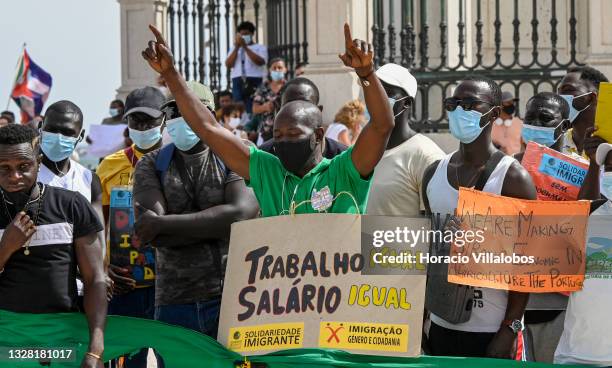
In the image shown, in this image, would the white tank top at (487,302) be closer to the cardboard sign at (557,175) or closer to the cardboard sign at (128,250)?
the cardboard sign at (557,175)

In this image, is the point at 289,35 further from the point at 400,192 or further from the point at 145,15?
the point at 400,192

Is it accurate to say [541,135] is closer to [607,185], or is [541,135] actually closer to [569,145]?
[569,145]

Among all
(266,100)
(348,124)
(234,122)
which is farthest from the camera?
(234,122)

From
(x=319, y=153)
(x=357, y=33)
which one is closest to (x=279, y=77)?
(x=357, y=33)

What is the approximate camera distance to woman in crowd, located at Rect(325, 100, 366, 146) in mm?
11766

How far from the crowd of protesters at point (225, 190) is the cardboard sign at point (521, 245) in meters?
0.11

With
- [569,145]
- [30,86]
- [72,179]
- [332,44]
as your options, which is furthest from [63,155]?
[30,86]

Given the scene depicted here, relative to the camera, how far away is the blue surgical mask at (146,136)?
8.25 m

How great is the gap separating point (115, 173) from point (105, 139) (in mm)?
8026

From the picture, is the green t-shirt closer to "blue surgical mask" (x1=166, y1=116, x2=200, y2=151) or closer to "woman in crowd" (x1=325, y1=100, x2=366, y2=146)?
"blue surgical mask" (x1=166, y1=116, x2=200, y2=151)

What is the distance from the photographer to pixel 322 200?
639cm

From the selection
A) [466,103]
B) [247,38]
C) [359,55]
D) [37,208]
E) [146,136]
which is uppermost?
[247,38]

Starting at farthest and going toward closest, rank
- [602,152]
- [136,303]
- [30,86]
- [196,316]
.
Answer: [30,86] < [136,303] < [196,316] < [602,152]

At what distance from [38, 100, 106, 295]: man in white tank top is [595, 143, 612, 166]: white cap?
2921 mm
